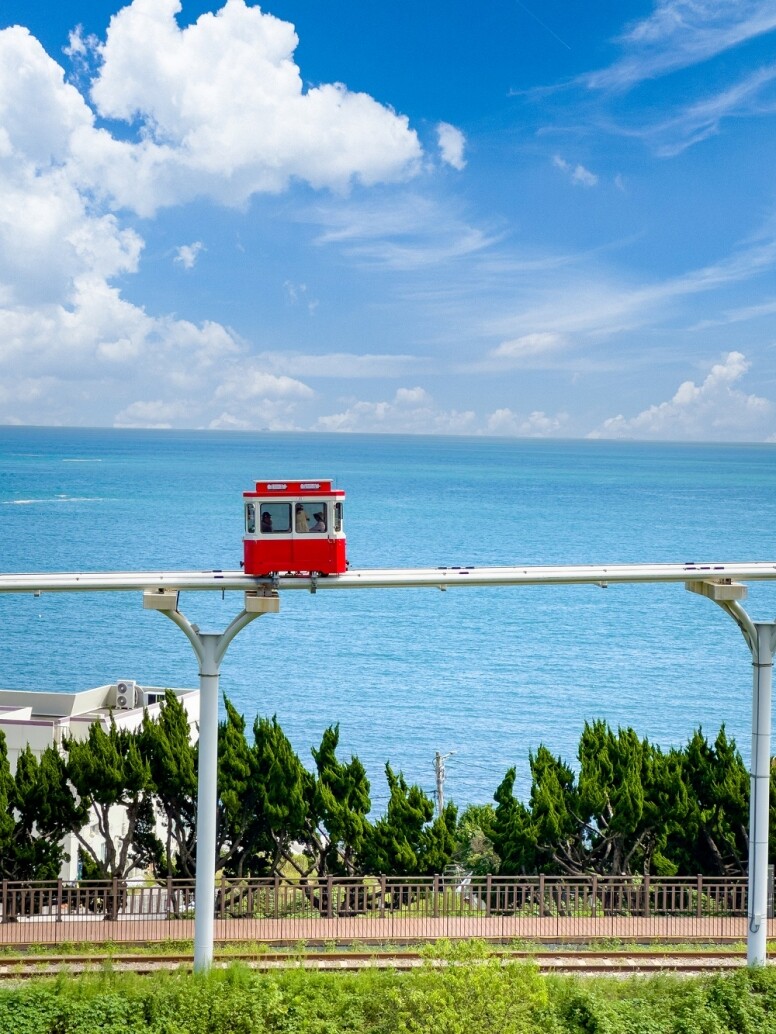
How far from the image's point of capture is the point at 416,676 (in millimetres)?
74000

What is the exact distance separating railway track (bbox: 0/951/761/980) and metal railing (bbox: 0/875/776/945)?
0.83 meters

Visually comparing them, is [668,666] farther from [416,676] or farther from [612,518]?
[612,518]

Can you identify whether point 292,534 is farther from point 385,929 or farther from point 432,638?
point 432,638

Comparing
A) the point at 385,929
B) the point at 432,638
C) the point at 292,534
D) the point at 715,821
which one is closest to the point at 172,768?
the point at 385,929

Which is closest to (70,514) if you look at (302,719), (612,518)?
(612,518)

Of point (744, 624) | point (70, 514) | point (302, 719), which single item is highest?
point (70, 514)

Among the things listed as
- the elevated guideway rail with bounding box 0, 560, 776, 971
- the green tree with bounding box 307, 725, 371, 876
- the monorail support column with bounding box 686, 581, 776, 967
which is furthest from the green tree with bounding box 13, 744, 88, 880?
the monorail support column with bounding box 686, 581, 776, 967

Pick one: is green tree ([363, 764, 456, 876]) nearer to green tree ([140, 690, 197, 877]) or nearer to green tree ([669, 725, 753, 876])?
green tree ([140, 690, 197, 877])

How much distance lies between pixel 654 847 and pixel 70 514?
12507cm

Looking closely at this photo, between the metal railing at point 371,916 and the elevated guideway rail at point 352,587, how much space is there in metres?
3.01

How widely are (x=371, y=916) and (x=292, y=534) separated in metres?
7.96

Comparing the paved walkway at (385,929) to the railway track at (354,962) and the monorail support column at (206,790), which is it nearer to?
the railway track at (354,962)

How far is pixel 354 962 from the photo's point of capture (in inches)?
715

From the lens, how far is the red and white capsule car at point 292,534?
57.3 feet
